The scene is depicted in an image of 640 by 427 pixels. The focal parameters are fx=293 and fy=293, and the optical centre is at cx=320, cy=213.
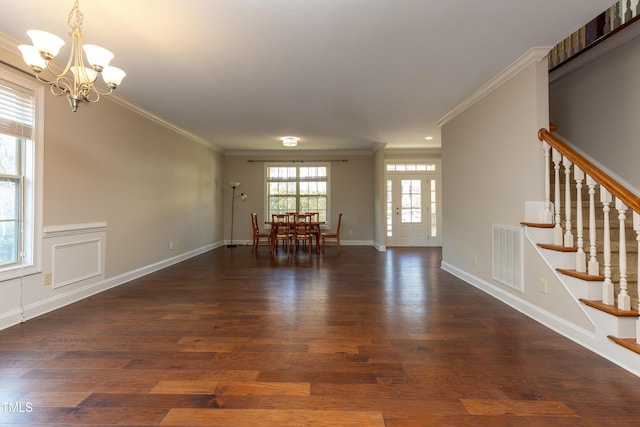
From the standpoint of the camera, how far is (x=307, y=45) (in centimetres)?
249

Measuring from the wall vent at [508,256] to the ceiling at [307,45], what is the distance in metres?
1.66

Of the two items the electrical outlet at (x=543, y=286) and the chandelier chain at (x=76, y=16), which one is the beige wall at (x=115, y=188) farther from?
the electrical outlet at (x=543, y=286)

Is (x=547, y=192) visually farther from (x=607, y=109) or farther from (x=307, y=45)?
(x=307, y=45)

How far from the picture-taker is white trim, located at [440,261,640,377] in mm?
1811

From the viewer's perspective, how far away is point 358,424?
A: 4.44ft

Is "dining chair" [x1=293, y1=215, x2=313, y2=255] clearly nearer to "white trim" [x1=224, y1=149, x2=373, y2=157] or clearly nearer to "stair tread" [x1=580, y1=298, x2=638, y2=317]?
"white trim" [x1=224, y1=149, x2=373, y2=157]

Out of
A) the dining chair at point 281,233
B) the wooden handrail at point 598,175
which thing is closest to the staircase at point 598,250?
the wooden handrail at point 598,175

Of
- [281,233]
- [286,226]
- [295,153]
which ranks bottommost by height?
[281,233]

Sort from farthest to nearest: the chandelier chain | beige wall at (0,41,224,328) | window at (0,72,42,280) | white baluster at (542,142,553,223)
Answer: beige wall at (0,41,224,328) < white baluster at (542,142,553,223) < window at (0,72,42,280) < the chandelier chain

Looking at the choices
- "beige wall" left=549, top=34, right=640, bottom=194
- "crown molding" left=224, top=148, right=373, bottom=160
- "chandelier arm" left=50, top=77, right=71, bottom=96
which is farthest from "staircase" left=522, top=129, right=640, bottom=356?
"crown molding" left=224, top=148, right=373, bottom=160

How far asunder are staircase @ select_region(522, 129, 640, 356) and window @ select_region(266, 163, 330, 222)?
517 centimetres

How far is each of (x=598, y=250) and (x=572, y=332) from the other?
82 cm

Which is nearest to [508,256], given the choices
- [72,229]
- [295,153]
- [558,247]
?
[558,247]

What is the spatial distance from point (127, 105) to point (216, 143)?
8.94 ft
